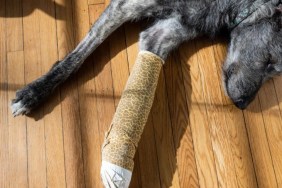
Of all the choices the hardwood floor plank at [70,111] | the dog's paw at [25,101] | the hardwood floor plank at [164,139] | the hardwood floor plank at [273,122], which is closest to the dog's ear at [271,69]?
the hardwood floor plank at [273,122]

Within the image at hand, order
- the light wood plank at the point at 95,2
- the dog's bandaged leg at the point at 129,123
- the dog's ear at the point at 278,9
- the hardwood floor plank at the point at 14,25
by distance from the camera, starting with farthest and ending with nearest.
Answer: the light wood plank at the point at 95,2, the hardwood floor plank at the point at 14,25, the dog's ear at the point at 278,9, the dog's bandaged leg at the point at 129,123

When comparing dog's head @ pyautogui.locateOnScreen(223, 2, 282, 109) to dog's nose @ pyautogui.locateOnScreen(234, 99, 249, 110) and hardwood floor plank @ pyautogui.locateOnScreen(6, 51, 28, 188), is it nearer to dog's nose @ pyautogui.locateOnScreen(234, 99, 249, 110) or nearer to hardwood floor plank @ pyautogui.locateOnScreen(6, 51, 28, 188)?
dog's nose @ pyautogui.locateOnScreen(234, 99, 249, 110)

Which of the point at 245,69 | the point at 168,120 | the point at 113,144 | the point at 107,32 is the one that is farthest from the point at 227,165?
the point at 107,32

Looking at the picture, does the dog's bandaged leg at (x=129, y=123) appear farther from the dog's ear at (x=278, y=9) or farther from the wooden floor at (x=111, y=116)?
the dog's ear at (x=278, y=9)

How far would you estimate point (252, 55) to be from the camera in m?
1.95

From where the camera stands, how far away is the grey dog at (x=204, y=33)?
6.27 ft

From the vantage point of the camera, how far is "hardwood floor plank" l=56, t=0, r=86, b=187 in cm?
188

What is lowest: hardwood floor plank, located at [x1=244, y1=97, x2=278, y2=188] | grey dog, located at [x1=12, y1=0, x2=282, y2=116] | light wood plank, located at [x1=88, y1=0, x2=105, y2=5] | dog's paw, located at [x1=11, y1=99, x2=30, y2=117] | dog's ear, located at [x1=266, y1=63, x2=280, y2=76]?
hardwood floor plank, located at [x1=244, y1=97, x2=278, y2=188]

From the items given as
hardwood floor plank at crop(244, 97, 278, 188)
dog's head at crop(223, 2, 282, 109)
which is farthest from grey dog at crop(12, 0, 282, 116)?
hardwood floor plank at crop(244, 97, 278, 188)

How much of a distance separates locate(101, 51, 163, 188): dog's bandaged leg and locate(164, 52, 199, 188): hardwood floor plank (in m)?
0.17

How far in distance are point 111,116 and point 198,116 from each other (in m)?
0.48

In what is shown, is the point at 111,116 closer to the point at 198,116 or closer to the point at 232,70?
the point at 198,116

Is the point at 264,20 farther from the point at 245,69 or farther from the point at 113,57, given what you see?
the point at 113,57

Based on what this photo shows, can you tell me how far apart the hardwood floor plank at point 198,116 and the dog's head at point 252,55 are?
17cm
